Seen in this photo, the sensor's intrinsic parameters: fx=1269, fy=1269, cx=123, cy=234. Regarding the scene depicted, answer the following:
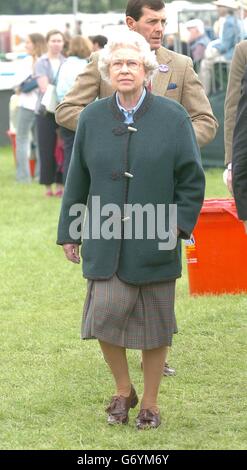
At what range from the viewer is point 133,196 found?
231 inches

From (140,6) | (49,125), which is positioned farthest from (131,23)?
(49,125)

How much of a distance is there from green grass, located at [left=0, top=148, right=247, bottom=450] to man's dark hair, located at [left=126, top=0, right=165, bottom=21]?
1.99m

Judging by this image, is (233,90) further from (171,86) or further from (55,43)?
(55,43)

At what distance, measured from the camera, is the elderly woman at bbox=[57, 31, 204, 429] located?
5.84m

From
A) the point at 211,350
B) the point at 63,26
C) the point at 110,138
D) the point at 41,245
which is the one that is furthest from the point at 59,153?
the point at 63,26

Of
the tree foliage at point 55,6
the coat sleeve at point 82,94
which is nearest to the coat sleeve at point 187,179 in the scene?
the coat sleeve at point 82,94

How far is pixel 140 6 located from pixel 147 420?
7.29 feet

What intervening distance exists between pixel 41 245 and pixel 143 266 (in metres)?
6.57

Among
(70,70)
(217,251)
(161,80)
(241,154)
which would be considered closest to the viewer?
(241,154)

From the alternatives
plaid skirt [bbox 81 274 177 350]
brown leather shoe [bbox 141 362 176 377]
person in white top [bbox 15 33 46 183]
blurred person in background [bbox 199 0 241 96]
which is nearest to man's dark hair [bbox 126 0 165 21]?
plaid skirt [bbox 81 274 177 350]

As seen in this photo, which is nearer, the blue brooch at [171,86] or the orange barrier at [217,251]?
the blue brooch at [171,86]

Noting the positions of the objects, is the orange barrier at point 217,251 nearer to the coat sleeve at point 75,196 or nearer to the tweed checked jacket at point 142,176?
the coat sleeve at point 75,196

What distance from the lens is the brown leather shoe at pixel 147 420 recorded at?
5992 mm

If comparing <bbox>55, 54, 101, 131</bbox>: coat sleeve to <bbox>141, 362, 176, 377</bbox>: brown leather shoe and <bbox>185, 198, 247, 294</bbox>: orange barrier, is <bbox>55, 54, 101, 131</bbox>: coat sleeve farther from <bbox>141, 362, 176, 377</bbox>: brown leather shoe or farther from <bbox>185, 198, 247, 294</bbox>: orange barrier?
<bbox>185, 198, 247, 294</bbox>: orange barrier
